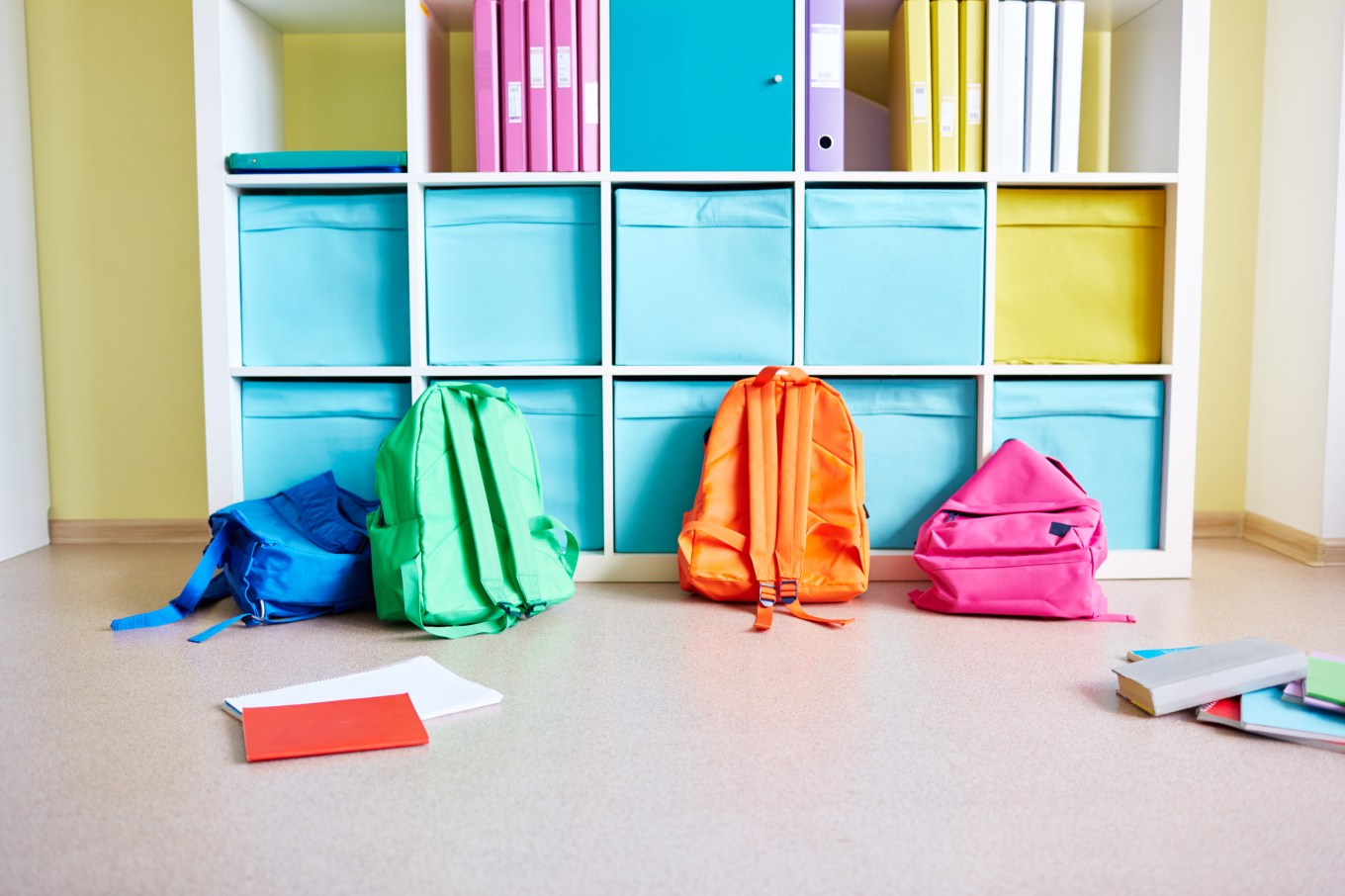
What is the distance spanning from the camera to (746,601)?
2.37 m

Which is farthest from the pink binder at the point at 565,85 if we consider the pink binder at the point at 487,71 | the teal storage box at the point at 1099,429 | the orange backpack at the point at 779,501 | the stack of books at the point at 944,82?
the teal storage box at the point at 1099,429

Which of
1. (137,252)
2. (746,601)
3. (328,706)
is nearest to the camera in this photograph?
(328,706)

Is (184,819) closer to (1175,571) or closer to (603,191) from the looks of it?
(603,191)

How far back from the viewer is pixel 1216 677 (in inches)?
63.8

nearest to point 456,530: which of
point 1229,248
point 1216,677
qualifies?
point 1216,677

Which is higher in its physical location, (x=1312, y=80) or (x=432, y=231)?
(x=1312, y=80)

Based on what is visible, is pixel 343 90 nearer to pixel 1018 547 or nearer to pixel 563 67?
pixel 563 67

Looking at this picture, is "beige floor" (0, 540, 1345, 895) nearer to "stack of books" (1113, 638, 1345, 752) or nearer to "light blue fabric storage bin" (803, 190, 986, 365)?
"stack of books" (1113, 638, 1345, 752)

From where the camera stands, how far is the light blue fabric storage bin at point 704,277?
2.48 metres

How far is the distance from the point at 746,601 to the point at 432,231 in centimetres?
111

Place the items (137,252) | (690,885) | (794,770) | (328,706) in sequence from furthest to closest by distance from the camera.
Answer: (137,252) → (328,706) → (794,770) → (690,885)

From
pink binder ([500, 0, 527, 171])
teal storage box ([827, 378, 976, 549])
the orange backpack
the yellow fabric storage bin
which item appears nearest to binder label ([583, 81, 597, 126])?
pink binder ([500, 0, 527, 171])

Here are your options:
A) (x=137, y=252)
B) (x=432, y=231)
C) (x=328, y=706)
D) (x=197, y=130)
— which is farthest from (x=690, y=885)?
(x=137, y=252)

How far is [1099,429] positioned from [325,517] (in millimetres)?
1767
